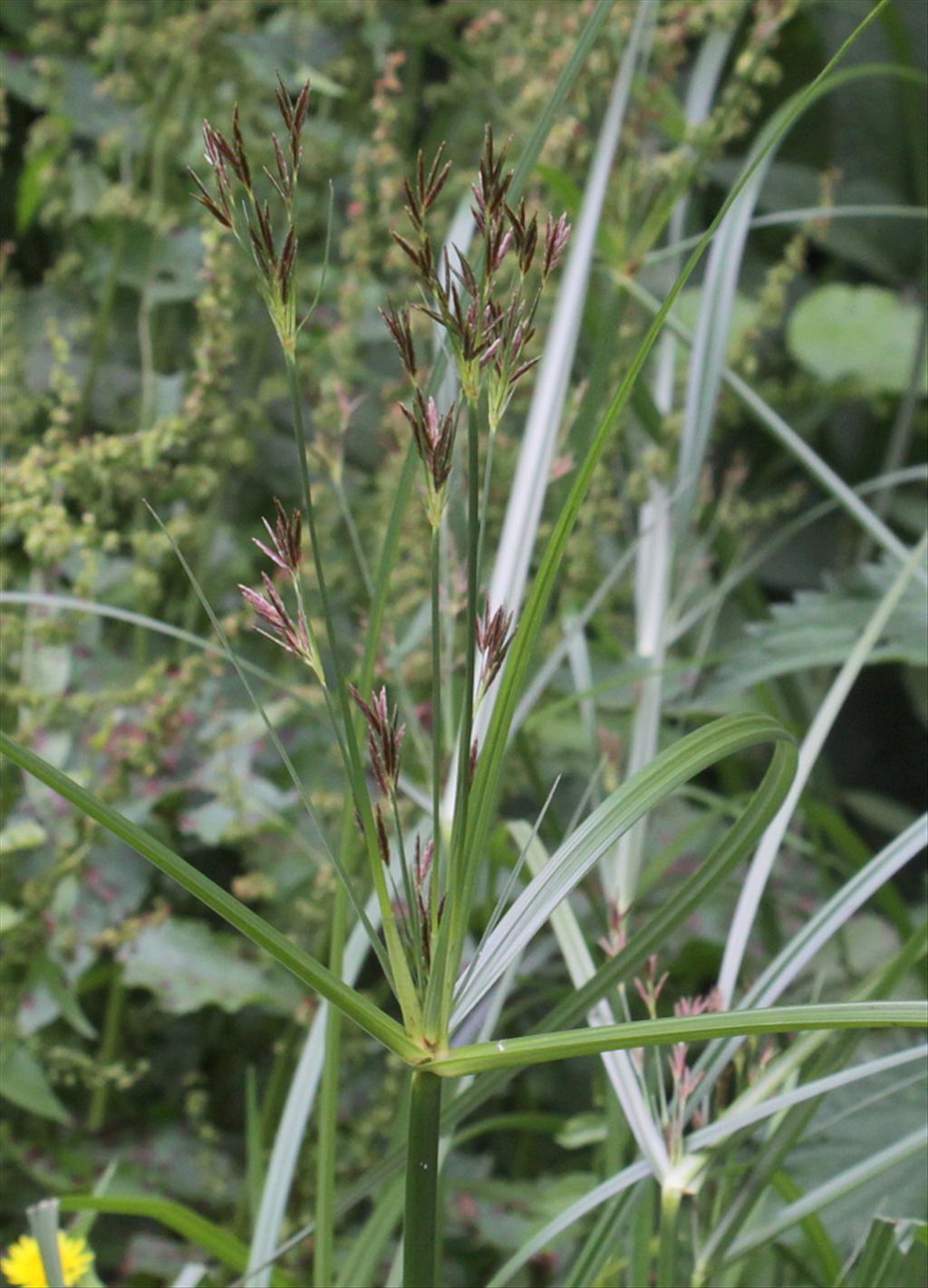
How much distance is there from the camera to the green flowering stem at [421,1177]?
31cm

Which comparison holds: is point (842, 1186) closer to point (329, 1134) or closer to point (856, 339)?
point (329, 1134)

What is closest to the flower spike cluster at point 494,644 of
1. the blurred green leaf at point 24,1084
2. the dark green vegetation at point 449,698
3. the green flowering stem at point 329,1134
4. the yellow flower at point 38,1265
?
the dark green vegetation at point 449,698

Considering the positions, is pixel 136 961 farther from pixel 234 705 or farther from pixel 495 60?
pixel 495 60

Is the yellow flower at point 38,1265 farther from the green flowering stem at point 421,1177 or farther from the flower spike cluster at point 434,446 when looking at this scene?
the flower spike cluster at point 434,446

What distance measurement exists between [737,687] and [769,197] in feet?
2.58

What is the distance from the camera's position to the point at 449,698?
2.07ft

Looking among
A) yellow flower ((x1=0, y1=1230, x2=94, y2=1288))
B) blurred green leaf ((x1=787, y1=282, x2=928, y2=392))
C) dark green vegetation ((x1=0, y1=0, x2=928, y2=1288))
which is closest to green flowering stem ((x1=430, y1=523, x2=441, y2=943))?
dark green vegetation ((x1=0, y1=0, x2=928, y2=1288))

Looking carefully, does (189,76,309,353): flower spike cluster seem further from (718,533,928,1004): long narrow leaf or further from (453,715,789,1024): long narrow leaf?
(718,533,928,1004): long narrow leaf

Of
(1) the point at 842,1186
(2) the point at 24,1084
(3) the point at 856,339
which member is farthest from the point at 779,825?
(3) the point at 856,339

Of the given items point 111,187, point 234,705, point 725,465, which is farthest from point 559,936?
point 725,465

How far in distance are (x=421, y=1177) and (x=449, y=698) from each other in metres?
0.33

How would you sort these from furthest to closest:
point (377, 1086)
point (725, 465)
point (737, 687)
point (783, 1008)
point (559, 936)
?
point (725, 465) < point (377, 1086) < point (737, 687) < point (559, 936) < point (783, 1008)

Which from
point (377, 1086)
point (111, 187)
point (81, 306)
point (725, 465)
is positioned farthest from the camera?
point (725, 465)

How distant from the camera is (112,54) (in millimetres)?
896
